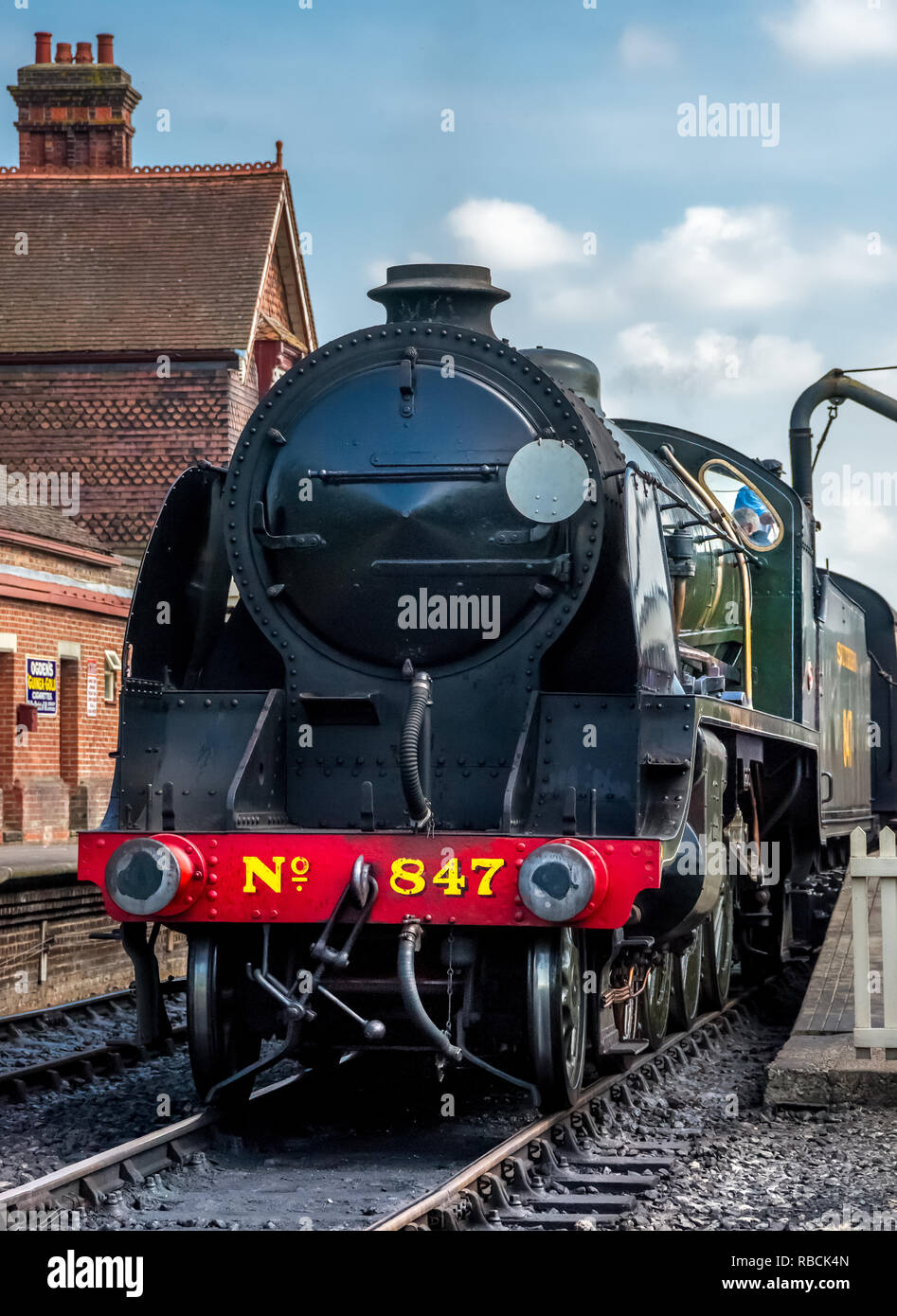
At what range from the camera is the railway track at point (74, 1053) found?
7.78 metres

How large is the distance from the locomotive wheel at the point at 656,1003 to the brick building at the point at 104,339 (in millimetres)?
11465

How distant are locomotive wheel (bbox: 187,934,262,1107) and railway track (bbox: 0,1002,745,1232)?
0.51ft

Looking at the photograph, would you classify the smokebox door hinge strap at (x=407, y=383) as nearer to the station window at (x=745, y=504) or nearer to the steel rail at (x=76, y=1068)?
the steel rail at (x=76, y=1068)

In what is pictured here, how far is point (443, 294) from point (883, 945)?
3.29 metres

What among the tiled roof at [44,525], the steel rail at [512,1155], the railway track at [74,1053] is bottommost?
the railway track at [74,1053]

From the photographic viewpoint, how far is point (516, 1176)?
570 centimetres

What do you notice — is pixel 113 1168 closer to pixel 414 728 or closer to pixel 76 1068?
pixel 414 728

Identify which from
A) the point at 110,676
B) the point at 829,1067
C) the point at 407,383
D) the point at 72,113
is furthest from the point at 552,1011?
the point at 72,113

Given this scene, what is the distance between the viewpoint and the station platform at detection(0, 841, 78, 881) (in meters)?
11.4

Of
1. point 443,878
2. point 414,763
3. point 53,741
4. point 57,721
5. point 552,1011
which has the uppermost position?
point 57,721

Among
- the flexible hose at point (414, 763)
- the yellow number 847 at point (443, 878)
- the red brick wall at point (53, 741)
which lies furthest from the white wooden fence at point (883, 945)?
the red brick wall at point (53, 741)

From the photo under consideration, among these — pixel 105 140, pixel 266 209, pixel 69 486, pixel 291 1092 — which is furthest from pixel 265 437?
pixel 105 140

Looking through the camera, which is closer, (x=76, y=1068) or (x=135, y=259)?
(x=76, y=1068)
